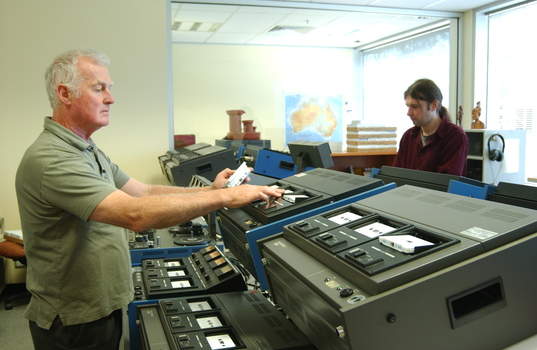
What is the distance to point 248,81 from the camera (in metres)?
5.20

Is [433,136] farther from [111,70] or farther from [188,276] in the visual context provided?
[111,70]

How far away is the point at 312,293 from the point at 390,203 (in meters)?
0.45

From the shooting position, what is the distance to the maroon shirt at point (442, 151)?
2.84 m

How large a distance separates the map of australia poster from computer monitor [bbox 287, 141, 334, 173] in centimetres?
300

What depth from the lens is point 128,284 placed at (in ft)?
5.23

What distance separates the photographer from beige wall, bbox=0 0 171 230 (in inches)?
153

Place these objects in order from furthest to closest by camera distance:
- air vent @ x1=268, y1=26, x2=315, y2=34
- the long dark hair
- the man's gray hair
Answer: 1. air vent @ x1=268, y1=26, x2=315, y2=34
2. the long dark hair
3. the man's gray hair

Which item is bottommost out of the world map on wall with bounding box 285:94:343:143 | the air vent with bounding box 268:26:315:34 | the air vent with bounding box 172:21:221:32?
the world map on wall with bounding box 285:94:343:143

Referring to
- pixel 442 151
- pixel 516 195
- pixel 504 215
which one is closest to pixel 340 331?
pixel 504 215

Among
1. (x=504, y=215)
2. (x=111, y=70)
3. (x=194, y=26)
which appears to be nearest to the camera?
(x=504, y=215)

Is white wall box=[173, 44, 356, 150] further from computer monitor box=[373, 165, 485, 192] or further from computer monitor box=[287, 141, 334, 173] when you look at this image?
computer monitor box=[373, 165, 485, 192]

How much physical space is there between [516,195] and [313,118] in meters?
4.33

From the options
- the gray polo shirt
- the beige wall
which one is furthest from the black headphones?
the gray polo shirt

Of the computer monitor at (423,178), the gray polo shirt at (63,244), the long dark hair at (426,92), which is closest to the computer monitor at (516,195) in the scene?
the computer monitor at (423,178)
